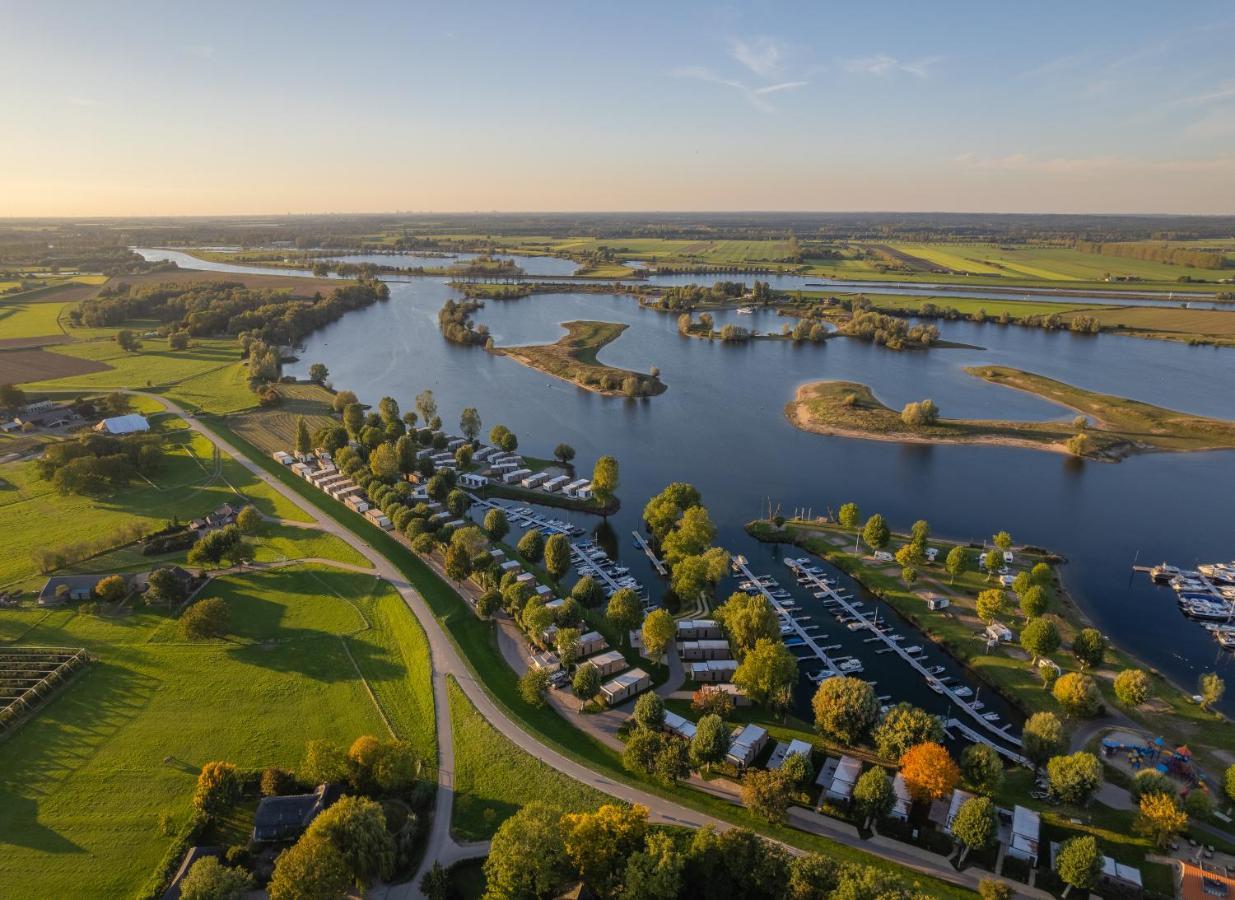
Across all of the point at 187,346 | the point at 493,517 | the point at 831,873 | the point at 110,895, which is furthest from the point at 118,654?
the point at 187,346

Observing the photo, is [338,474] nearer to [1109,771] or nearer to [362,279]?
[1109,771]

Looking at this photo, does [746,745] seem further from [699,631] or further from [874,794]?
[699,631]

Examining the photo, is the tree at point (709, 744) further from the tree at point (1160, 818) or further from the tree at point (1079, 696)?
the tree at point (1079, 696)

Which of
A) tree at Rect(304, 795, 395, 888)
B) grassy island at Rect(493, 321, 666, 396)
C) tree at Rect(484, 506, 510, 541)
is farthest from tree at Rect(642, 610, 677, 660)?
grassy island at Rect(493, 321, 666, 396)

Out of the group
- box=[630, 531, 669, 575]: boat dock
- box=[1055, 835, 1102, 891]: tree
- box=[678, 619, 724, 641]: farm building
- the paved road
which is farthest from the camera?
box=[630, 531, 669, 575]: boat dock

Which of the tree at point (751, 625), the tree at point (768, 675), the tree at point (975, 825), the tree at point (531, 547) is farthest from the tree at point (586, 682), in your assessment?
the tree at point (975, 825)

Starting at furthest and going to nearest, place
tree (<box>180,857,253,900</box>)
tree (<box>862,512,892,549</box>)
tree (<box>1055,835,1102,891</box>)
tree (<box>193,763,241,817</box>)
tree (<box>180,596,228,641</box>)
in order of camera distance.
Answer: tree (<box>862,512,892,549</box>) < tree (<box>180,596,228,641</box>) < tree (<box>193,763,241,817</box>) < tree (<box>1055,835,1102,891</box>) < tree (<box>180,857,253,900</box>)

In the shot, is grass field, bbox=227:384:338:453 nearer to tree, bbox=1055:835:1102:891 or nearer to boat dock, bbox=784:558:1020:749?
boat dock, bbox=784:558:1020:749
